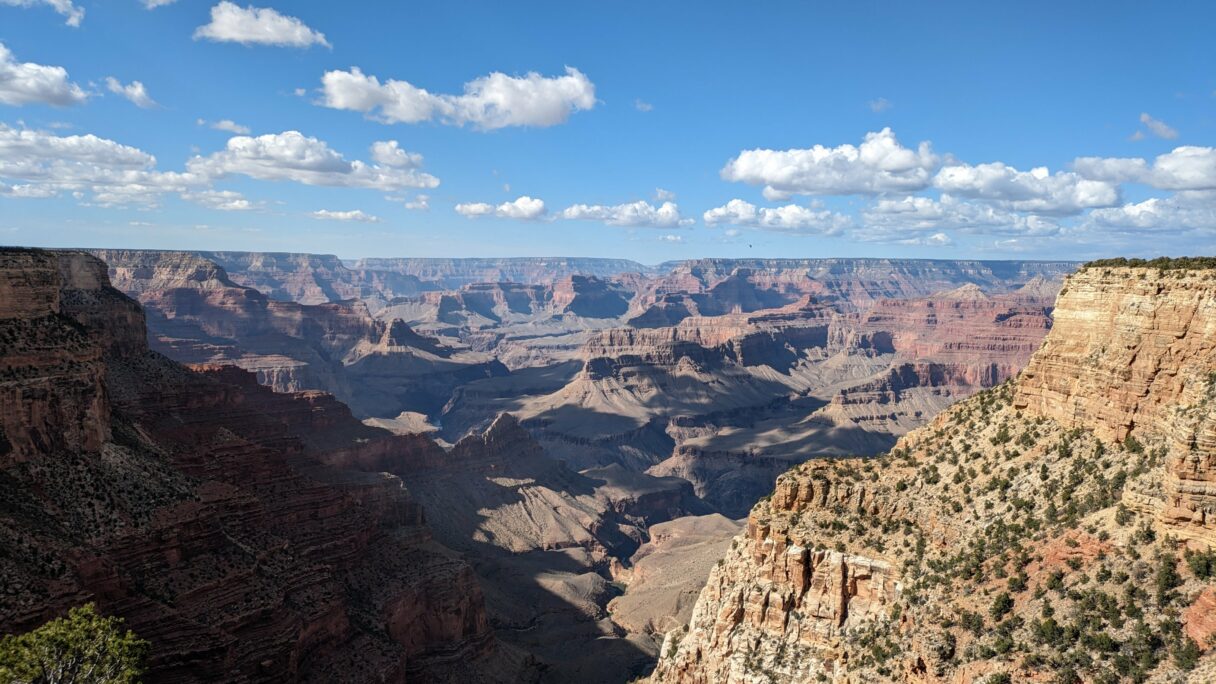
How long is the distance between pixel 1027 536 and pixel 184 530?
2070 inches

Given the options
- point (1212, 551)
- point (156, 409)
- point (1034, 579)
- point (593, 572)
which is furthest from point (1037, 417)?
point (593, 572)

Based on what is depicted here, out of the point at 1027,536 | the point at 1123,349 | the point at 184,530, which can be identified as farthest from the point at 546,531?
the point at 1123,349

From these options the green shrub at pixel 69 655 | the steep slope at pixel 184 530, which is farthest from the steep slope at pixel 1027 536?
the steep slope at pixel 184 530

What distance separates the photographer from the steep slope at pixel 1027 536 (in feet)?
99.3

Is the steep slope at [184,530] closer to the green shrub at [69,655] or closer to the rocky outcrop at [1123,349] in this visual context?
the green shrub at [69,655]

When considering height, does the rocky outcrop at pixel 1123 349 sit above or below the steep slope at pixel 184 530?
above

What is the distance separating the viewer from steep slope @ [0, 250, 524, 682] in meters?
49.3

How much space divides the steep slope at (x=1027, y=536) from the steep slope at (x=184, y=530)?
99.2ft

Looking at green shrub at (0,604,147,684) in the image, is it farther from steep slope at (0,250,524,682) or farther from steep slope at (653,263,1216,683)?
steep slope at (653,263,1216,683)

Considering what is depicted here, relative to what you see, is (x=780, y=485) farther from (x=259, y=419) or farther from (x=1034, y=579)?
(x=259, y=419)

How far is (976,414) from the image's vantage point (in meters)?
47.1

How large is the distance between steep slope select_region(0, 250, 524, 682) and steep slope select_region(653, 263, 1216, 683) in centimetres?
3023

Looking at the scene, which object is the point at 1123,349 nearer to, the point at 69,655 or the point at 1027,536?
the point at 1027,536

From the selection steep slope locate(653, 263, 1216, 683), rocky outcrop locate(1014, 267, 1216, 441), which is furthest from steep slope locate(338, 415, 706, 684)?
rocky outcrop locate(1014, 267, 1216, 441)
